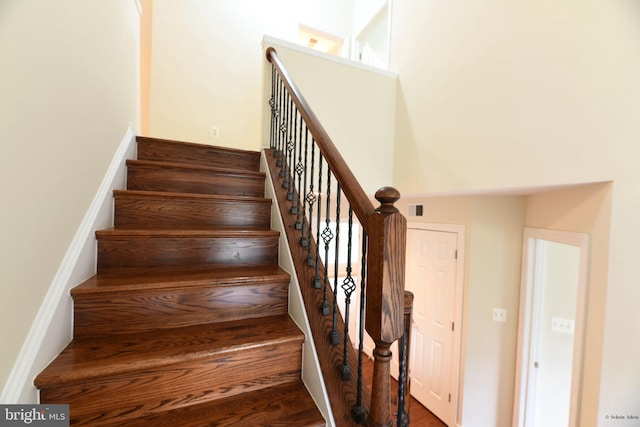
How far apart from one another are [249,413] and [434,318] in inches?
107

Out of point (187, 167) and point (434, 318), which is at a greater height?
point (187, 167)

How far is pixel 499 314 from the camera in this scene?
105 inches

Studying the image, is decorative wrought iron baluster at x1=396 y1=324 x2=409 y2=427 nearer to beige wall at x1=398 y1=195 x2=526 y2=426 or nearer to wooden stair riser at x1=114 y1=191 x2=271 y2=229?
wooden stair riser at x1=114 y1=191 x2=271 y2=229

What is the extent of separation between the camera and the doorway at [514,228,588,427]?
8.32 feet

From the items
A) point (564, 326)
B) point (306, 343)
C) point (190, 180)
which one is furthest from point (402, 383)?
point (564, 326)

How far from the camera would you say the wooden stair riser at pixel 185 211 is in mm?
1519

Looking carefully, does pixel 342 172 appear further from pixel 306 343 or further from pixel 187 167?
pixel 187 167

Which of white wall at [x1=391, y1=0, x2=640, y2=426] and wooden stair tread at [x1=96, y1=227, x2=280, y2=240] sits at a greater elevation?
white wall at [x1=391, y1=0, x2=640, y2=426]

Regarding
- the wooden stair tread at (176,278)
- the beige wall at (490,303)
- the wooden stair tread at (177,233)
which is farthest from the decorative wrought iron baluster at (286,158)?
the beige wall at (490,303)

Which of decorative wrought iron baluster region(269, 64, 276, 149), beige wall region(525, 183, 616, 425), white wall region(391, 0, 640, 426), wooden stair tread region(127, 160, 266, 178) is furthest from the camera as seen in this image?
decorative wrought iron baluster region(269, 64, 276, 149)

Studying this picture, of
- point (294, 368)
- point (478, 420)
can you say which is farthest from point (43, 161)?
point (478, 420)

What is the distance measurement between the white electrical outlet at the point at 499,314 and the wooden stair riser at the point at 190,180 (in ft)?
8.40

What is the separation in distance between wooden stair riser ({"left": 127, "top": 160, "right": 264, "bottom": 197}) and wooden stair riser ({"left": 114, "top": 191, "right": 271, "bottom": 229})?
245mm

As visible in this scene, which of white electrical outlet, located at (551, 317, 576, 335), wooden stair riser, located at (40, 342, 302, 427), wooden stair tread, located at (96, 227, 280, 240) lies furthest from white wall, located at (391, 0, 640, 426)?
wooden stair riser, located at (40, 342, 302, 427)
